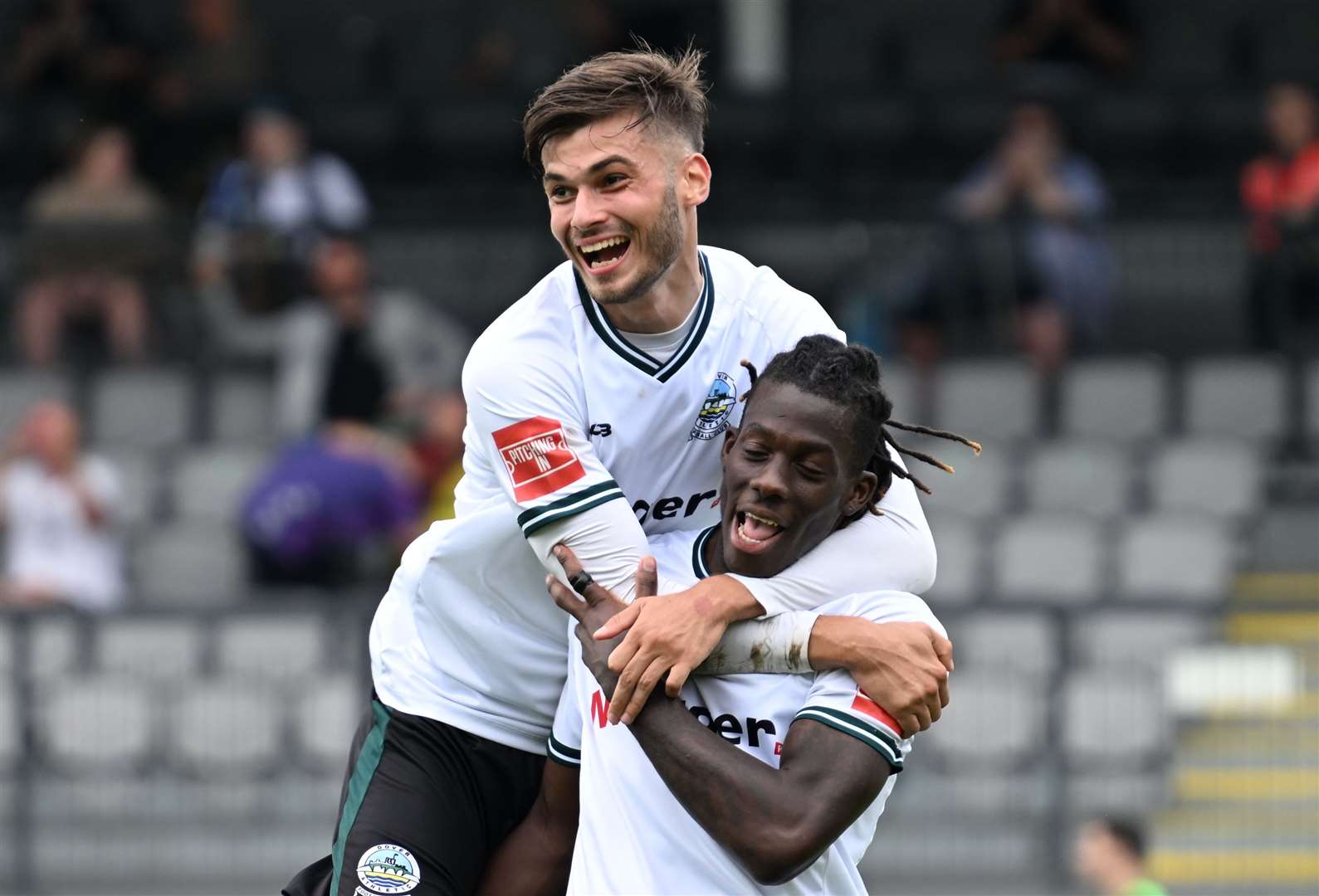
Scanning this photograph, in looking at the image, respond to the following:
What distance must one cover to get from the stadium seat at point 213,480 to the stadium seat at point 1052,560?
12.1ft

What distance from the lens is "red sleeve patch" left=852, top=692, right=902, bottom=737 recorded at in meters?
3.89

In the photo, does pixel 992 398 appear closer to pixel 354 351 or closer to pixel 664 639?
pixel 354 351

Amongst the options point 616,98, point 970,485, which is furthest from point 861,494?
point 970,485

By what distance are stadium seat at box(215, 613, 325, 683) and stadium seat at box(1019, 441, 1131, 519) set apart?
12.1 ft

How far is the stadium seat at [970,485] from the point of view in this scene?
11531 millimetres

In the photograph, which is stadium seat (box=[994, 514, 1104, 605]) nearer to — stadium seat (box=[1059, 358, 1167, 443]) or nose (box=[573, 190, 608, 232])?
stadium seat (box=[1059, 358, 1167, 443])

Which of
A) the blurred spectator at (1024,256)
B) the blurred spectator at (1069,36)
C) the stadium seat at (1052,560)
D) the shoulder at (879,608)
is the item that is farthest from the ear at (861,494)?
the blurred spectator at (1069,36)

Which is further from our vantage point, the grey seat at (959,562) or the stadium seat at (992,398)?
the stadium seat at (992,398)

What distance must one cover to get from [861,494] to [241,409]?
8.66 metres

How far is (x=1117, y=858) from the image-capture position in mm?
8742

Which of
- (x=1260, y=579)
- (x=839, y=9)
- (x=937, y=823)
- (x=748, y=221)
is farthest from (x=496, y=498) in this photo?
(x=839, y=9)

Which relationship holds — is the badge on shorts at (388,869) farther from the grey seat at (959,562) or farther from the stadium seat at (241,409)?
the stadium seat at (241,409)

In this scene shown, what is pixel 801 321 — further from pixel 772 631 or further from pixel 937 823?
pixel 937 823

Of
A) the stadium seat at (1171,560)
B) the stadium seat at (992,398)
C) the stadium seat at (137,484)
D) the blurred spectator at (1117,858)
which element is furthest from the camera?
the stadium seat at (992,398)
